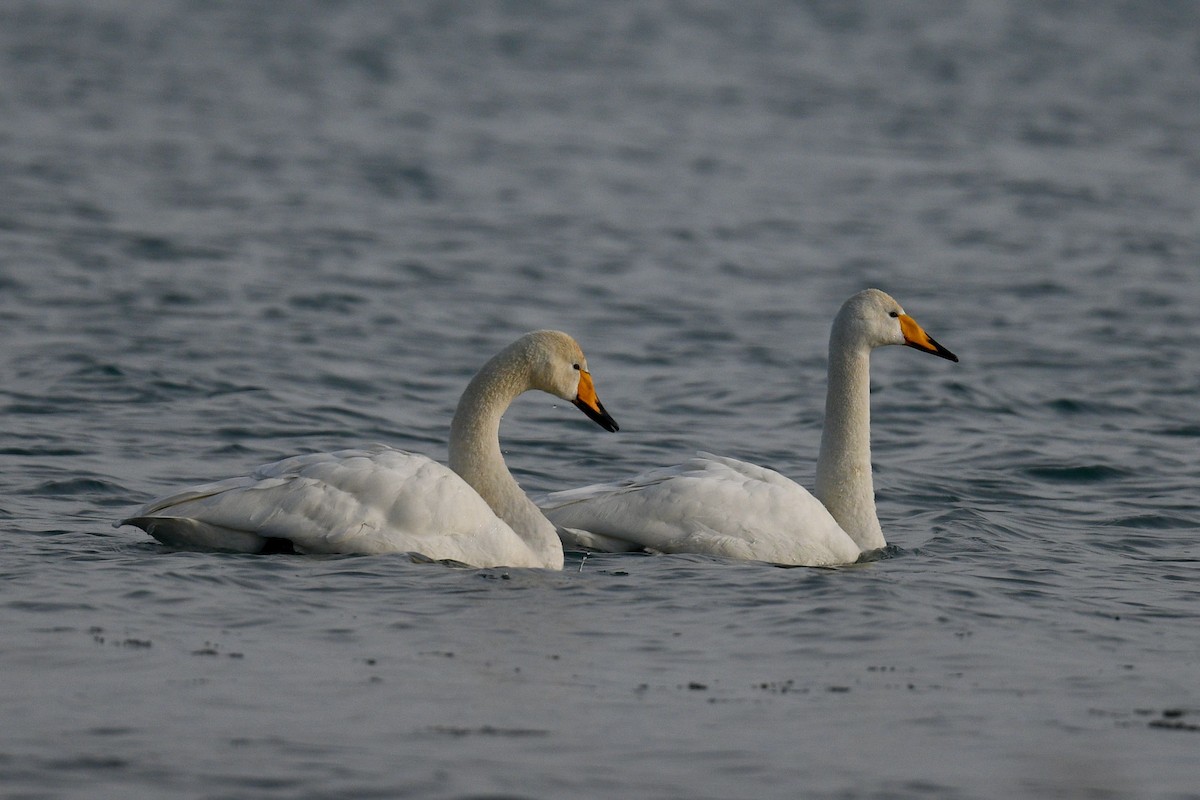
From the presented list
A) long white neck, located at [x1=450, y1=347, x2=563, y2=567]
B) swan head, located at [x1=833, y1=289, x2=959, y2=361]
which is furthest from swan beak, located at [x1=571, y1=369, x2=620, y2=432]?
swan head, located at [x1=833, y1=289, x2=959, y2=361]

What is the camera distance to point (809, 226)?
2450 centimetres

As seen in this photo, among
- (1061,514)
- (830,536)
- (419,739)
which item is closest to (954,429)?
(1061,514)

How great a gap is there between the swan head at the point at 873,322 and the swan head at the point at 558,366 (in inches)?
63.6

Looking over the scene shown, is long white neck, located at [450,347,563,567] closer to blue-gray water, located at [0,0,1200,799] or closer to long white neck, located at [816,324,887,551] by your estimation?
blue-gray water, located at [0,0,1200,799]

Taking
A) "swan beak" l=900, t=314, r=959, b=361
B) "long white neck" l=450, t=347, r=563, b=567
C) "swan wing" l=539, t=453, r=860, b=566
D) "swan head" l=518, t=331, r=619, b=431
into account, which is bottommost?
"swan wing" l=539, t=453, r=860, b=566

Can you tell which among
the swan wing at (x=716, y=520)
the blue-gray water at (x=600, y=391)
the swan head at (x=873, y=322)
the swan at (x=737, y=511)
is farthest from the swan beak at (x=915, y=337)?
the swan wing at (x=716, y=520)

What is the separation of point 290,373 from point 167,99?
17137 mm

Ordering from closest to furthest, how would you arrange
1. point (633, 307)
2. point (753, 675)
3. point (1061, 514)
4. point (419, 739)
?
point (419, 739)
point (753, 675)
point (1061, 514)
point (633, 307)

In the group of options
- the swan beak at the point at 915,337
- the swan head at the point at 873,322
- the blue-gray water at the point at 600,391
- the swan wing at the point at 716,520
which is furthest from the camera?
the swan beak at the point at 915,337

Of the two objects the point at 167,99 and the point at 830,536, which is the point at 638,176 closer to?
the point at 167,99

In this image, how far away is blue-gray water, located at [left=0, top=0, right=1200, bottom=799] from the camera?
678 centimetres

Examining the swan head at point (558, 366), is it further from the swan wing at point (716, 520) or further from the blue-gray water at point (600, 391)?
the blue-gray water at point (600, 391)

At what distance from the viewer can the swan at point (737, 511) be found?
962 centimetres

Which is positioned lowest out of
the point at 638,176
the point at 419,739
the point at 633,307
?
the point at 419,739
